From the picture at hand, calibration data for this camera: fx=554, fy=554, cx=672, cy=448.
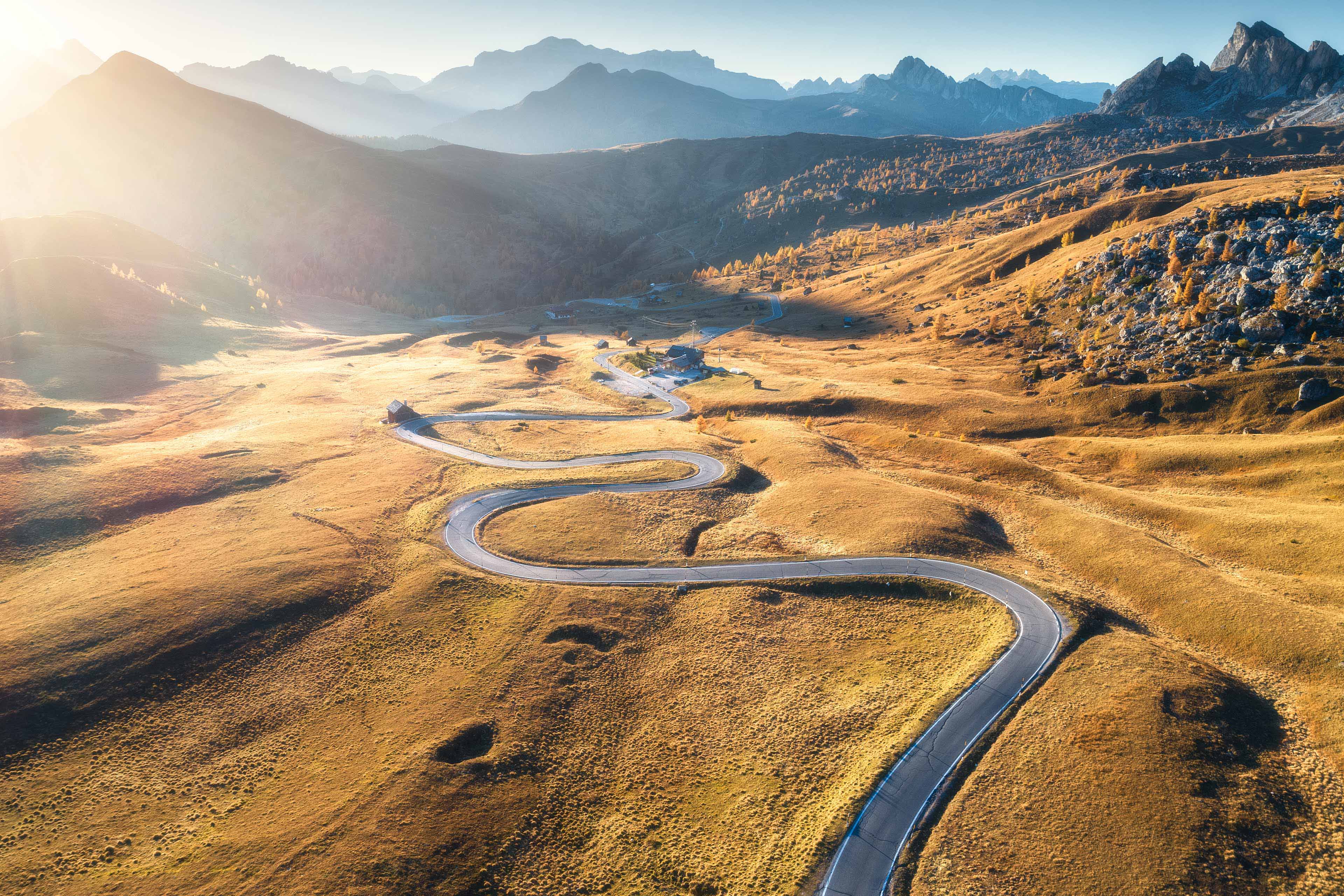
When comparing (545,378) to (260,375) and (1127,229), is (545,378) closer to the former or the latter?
(260,375)

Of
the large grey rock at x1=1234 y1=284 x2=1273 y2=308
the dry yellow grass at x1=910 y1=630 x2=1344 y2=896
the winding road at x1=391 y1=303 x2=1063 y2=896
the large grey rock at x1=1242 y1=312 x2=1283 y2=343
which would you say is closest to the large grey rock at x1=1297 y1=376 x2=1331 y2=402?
the large grey rock at x1=1242 y1=312 x2=1283 y2=343

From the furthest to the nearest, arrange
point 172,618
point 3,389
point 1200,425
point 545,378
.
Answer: point 545,378 < point 3,389 < point 1200,425 < point 172,618

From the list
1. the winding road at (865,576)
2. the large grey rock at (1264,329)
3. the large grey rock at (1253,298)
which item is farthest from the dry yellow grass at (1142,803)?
the large grey rock at (1253,298)

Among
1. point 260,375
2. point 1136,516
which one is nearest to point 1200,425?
point 1136,516

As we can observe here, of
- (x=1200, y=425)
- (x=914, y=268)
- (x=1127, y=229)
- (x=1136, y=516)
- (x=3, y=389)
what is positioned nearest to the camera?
→ (x=1136, y=516)

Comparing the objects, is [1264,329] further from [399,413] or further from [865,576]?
[399,413]

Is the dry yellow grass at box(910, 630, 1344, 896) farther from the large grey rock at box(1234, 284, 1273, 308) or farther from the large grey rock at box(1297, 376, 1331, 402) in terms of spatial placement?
the large grey rock at box(1234, 284, 1273, 308)

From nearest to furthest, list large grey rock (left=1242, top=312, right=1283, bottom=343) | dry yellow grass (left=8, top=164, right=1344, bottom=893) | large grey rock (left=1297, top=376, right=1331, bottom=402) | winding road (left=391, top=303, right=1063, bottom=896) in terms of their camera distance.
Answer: dry yellow grass (left=8, top=164, right=1344, bottom=893) → winding road (left=391, top=303, right=1063, bottom=896) → large grey rock (left=1297, top=376, right=1331, bottom=402) → large grey rock (left=1242, top=312, right=1283, bottom=343)

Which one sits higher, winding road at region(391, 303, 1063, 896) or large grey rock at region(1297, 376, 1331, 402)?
large grey rock at region(1297, 376, 1331, 402)

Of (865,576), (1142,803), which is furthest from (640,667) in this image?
(1142,803)
